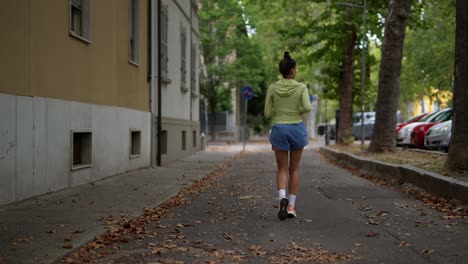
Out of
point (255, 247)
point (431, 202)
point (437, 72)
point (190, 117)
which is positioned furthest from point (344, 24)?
point (255, 247)

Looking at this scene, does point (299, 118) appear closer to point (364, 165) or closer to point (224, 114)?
point (364, 165)

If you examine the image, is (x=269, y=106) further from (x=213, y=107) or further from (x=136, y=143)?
(x=213, y=107)

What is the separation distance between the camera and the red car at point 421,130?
20.9 meters

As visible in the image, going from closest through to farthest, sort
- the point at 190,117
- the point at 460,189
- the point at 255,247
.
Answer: the point at 255,247
the point at 460,189
the point at 190,117

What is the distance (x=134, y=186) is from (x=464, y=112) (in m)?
5.48

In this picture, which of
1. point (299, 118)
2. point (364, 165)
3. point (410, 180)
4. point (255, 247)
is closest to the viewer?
point (255, 247)

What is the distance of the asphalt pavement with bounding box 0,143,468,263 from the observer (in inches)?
204

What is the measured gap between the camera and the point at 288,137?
7.10 m

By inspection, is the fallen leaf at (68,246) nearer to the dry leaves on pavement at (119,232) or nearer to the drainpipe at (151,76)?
the dry leaves on pavement at (119,232)

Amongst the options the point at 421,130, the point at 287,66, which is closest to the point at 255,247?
the point at 287,66

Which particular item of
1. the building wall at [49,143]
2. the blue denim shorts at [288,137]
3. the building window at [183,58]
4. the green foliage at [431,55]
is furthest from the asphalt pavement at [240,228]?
the green foliage at [431,55]

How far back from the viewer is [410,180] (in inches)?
405

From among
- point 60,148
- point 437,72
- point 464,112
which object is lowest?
point 60,148

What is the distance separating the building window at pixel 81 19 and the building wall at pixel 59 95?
0.20 m
